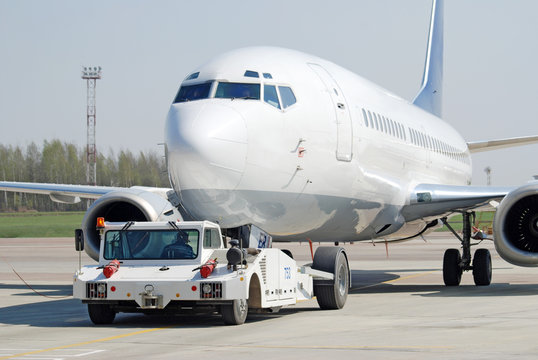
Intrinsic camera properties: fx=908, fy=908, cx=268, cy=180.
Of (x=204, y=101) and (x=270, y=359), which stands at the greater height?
(x=204, y=101)

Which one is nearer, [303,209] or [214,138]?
[214,138]

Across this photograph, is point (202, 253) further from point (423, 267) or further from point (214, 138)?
point (423, 267)

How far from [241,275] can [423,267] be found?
57.6ft

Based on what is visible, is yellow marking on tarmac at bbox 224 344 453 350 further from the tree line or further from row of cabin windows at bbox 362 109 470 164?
the tree line

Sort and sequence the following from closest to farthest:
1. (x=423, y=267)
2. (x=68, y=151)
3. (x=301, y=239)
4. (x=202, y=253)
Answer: (x=202, y=253)
(x=301, y=239)
(x=423, y=267)
(x=68, y=151)

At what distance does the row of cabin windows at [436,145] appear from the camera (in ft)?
66.5

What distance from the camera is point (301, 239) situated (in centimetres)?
1574

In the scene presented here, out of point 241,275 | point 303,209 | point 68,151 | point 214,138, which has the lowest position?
point 241,275

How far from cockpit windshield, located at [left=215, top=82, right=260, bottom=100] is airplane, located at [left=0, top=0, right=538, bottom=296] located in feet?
0.05

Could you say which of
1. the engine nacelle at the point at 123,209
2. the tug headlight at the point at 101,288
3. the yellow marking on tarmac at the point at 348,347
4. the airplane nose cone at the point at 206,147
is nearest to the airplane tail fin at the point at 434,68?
the engine nacelle at the point at 123,209

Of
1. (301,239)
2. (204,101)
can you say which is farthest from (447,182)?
(204,101)

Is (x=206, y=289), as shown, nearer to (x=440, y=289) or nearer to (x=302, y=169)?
(x=302, y=169)

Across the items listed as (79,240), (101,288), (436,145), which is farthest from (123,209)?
(436,145)

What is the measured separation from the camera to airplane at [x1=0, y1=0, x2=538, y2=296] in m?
12.2
